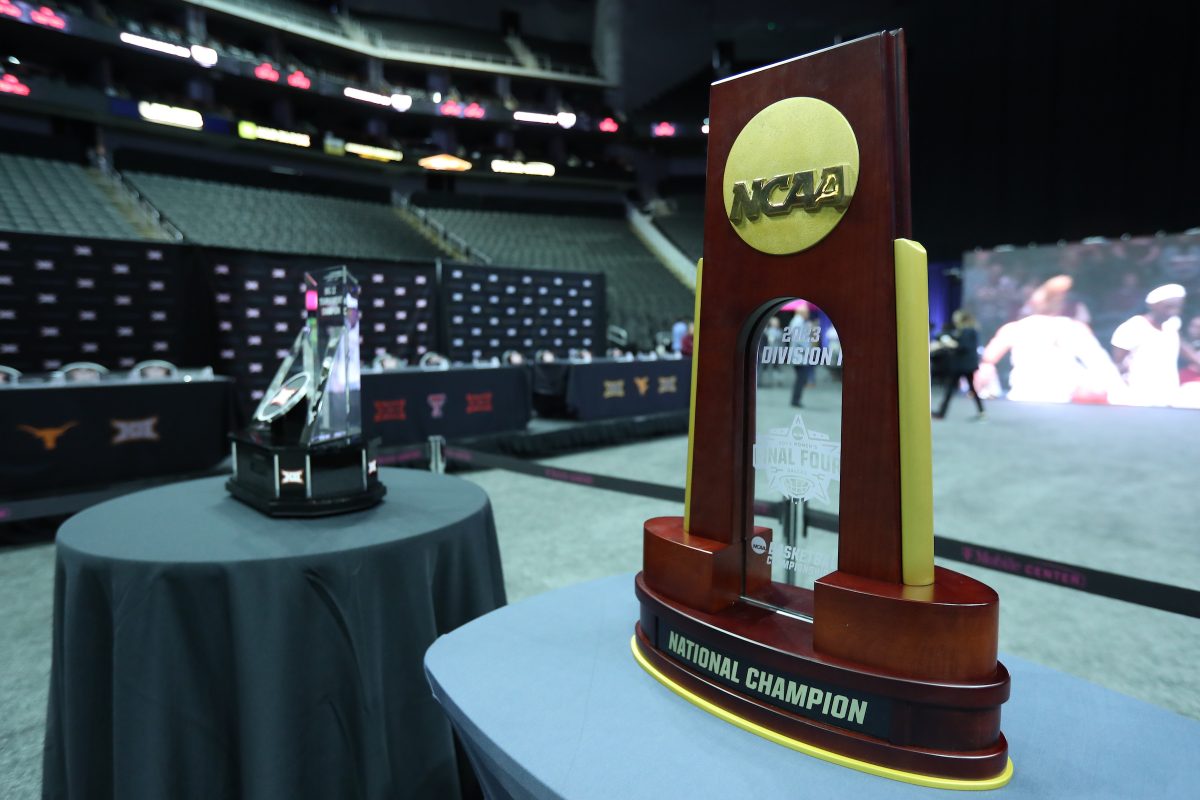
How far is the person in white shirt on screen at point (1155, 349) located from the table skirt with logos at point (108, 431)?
11.4 meters

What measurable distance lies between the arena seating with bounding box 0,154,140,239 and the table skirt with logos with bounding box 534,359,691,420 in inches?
248

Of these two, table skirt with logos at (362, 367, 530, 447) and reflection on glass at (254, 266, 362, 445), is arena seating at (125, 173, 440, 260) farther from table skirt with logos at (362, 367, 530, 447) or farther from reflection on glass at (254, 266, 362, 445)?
reflection on glass at (254, 266, 362, 445)

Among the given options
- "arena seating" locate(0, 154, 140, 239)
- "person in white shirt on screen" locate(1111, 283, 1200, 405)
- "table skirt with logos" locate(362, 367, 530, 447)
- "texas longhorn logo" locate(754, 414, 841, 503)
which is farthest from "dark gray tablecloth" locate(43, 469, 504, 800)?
"person in white shirt on screen" locate(1111, 283, 1200, 405)

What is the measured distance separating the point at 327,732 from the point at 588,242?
56.2ft

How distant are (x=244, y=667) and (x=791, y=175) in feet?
3.75

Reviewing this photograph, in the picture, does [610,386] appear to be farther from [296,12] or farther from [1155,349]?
[296,12]

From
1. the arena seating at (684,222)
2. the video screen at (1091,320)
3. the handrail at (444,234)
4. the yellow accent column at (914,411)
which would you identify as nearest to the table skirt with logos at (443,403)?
the yellow accent column at (914,411)

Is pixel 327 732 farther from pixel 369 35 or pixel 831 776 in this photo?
pixel 369 35

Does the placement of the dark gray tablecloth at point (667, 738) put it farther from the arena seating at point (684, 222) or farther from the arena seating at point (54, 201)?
the arena seating at point (684, 222)

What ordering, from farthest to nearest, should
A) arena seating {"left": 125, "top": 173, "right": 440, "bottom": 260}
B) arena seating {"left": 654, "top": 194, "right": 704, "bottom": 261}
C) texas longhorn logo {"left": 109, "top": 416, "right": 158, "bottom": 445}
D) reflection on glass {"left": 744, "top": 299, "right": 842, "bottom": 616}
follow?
arena seating {"left": 654, "top": 194, "right": 704, "bottom": 261} → arena seating {"left": 125, "top": 173, "right": 440, "bottom": 260} → texas longhorn logo {"left": 109, "top": 416, "right": 158, "bottom": 445} → reflection on glass {"left": 744, "top": 299, "right": 842, "bottom": 616}

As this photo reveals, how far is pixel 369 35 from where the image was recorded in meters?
17.4

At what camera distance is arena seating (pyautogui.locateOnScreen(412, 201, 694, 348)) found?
1467 cm

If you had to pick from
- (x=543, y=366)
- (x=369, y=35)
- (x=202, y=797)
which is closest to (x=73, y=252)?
(x=543, y=366)

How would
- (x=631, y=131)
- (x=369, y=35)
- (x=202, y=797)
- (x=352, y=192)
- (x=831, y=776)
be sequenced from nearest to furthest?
(x=831, y=776)
(x=202, y=797)
(x=352, y=192)
(x=369, y=35)
(x=631, y=131)
